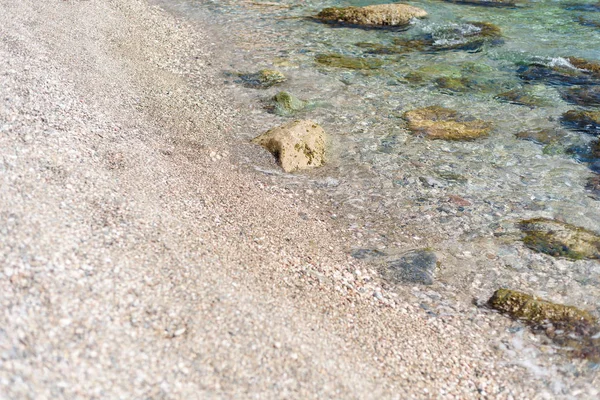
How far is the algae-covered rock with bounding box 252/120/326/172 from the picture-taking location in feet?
24.9

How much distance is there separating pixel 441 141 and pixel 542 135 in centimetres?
156

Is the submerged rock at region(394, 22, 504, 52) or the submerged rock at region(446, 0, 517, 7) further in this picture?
the submerged rock at region(446, 0, 517, 7)

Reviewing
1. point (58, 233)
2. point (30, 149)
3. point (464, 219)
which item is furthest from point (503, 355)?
point (30, 149)

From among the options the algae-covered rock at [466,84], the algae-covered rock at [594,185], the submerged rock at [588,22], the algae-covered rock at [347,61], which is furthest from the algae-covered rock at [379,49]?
the algae-covered rock at [594,185]

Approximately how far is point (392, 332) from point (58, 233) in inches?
109

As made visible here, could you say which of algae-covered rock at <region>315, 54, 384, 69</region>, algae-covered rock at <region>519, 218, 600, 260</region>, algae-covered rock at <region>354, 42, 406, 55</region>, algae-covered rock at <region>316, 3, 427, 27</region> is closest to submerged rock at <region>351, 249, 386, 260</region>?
algae-covered rock at <region>519, 218, 600, 260</region>

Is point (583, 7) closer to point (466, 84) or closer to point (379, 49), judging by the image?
point (379, 49)

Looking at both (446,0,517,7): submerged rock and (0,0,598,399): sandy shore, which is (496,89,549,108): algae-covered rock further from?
(446,0,517,7): submerged rock

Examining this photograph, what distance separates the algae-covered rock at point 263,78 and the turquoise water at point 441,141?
17 centimetres

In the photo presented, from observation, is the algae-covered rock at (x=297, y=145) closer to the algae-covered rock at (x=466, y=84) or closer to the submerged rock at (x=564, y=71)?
the algae-covered rock at (x=466, y=84)

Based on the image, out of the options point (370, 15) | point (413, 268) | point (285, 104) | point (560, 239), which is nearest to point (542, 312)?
point (413, 268)

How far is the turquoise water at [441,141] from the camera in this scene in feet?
20.4

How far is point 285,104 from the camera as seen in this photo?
914 centimetres

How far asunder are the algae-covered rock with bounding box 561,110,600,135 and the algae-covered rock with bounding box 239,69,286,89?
461 centimetres
